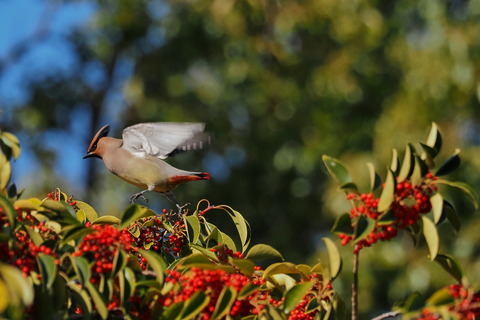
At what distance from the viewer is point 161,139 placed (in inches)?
174

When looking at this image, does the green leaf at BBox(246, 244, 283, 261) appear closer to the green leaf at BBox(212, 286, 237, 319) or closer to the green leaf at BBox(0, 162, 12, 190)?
the green leaf at BBox(212, 286, 237, 319)

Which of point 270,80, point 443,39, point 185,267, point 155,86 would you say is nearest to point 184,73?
point 155,86

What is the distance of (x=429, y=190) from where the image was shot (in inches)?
94.0

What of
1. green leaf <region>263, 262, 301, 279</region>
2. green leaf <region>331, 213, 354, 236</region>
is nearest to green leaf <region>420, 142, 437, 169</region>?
green leaf <region>331, 213, 354, 236</region>

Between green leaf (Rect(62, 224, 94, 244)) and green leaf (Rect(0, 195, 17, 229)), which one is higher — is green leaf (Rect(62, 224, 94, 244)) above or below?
below

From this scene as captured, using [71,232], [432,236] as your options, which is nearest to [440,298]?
[432,236]

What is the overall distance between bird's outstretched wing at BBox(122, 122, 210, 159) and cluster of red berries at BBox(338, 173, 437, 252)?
198 cm

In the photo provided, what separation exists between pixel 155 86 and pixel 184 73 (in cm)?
54

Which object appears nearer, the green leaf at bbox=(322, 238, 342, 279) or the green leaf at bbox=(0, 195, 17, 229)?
the green leaf at bbox=(0, 195, 17, 229)

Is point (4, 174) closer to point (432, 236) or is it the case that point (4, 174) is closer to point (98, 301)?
point (98, 301)

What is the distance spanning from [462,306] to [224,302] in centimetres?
59

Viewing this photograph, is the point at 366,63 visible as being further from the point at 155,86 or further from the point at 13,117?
the point at 13,117

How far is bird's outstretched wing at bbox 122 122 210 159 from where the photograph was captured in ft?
14.1

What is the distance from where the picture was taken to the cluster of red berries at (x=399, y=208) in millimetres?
2361
